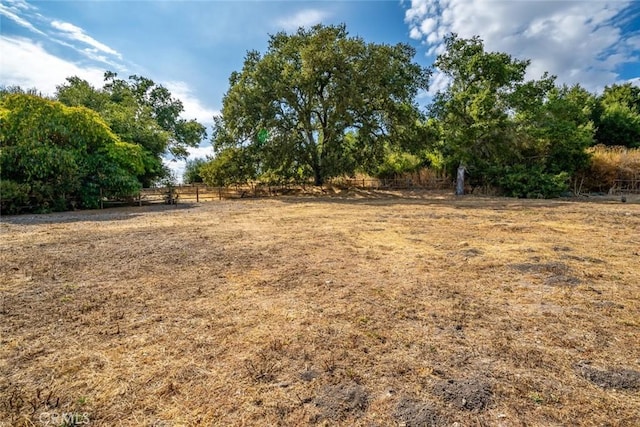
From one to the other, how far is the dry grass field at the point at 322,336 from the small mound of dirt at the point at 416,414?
1 centimetres

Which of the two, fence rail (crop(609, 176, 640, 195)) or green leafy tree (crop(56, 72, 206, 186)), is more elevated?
green leafy tree (crop(56, 72, 206, 186))

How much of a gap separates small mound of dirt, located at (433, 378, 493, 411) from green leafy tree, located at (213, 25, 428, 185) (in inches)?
726

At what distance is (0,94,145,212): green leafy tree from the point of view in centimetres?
1170

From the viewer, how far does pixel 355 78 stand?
1916cm

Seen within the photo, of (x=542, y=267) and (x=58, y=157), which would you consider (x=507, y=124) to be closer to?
(x=542, y=267)

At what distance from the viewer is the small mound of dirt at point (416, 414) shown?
183 centimetres

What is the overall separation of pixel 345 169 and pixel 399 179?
542 centimetres

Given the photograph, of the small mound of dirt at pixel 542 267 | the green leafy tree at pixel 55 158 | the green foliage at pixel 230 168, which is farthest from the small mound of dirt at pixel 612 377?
the green foliage at pixel 230 168

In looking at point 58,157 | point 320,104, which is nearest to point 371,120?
point 320,104

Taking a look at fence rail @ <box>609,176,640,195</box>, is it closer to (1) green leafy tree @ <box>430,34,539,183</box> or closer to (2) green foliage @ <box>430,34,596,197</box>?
(2) green foliage @ <box>430,34,596,197</box>

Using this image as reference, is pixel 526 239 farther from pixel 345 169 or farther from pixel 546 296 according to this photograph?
pixel 345 169

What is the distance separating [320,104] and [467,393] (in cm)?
2119

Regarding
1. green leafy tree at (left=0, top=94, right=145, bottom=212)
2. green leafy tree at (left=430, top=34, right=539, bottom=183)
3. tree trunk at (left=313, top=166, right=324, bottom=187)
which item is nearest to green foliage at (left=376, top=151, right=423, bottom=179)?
green leafy tree at (left=430, top=34, right=539, bottom=183)

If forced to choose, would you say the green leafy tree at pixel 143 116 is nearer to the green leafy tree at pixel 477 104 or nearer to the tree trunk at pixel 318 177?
the tree trunk at pixel 318 177
